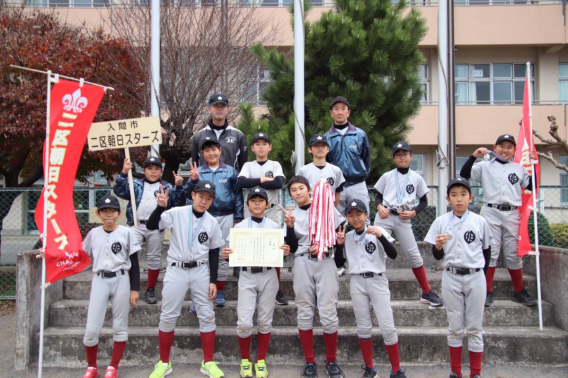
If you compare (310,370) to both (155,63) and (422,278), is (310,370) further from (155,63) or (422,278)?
(155,63)

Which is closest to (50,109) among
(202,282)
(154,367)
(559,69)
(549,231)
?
(202,282)

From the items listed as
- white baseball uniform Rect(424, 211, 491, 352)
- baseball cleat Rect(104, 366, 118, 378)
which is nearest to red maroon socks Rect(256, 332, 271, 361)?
baseball cleat Rect(104, 366, 118, 378)

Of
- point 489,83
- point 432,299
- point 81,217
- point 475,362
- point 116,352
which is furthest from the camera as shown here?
point 489,83

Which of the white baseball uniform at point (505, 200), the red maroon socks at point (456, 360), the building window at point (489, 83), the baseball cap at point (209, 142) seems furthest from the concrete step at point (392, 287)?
the building window at point (489, 83)

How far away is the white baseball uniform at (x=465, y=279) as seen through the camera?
445 cm

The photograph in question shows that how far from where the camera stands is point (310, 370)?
4727 mm

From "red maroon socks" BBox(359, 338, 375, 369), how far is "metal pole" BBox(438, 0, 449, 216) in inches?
120

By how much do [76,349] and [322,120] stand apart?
4.95 m

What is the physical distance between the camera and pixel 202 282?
4730 mm

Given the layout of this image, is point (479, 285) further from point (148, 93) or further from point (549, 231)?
point (148, 93)

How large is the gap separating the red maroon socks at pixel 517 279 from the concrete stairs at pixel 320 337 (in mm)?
212

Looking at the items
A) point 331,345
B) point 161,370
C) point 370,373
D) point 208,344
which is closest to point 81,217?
point 161,370

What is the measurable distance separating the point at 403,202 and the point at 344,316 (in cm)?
155

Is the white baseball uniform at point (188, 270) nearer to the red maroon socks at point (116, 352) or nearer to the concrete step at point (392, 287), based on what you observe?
the red maroon socks at point (116, 352)
